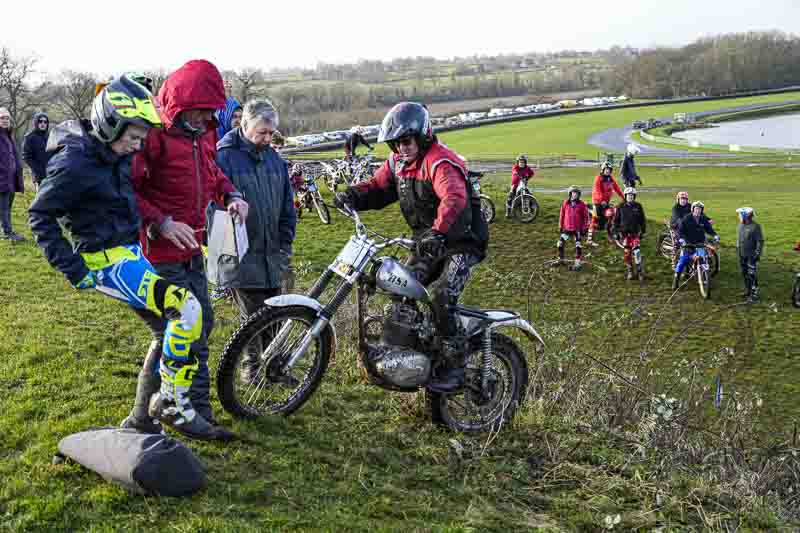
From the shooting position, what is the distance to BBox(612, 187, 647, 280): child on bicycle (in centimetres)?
1673

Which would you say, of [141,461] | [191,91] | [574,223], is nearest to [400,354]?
[141,461]

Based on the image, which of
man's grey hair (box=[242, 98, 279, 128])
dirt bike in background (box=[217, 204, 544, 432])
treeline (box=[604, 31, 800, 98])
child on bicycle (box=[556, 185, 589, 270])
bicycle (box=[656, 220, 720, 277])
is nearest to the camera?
dirt bike in background (box=[217, 204, 544, 432])

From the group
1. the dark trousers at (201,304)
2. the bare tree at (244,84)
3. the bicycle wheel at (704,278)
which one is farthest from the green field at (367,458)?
the bare tree at (244,84)

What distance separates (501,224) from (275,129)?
48.6ft

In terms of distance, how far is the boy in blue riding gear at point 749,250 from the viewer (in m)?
15.6

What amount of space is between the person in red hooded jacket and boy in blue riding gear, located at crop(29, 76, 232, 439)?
0.27 m

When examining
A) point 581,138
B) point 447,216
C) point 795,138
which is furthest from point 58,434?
point 795,138

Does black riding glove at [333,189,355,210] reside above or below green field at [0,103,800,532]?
above

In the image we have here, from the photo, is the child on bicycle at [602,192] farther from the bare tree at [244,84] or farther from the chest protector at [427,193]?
the bare tree at [244,84]

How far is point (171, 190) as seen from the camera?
432 cm

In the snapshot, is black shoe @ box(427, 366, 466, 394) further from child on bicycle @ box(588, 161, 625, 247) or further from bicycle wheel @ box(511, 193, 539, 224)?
bicycle wheel @ box(511, 193, 539, 224)

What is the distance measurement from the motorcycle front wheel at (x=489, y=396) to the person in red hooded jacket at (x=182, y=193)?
5.21 ft

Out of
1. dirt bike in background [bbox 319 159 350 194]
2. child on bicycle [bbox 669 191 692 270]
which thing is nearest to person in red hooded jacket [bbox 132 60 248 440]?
child on bicycle [bbox 669 191 692 270]

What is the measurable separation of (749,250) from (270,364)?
13.9m
